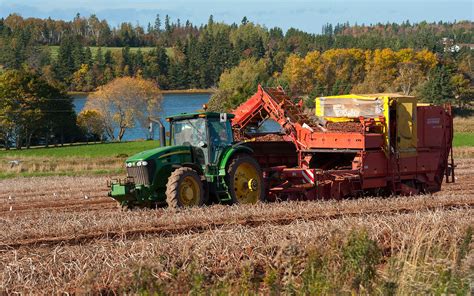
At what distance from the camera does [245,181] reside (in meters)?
15.7

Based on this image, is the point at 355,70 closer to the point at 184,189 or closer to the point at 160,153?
the point at 160,153

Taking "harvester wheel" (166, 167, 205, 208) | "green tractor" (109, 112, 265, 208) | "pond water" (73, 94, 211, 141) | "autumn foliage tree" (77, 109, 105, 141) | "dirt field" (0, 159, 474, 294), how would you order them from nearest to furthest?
"dirt field" (0, 159, 474, 294), "harvester wheel" (166, 167, 205, 208), "green tractor" (109, 112, 265, 208), "autumn foliage tree" (77, 109, 105, 141), "pond water" (73, 94, 211, 141)

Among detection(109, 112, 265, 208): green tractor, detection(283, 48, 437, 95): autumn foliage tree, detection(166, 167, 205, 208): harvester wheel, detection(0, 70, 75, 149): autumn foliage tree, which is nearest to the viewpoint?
detection(166, 167, 205, 208): harvester wheel

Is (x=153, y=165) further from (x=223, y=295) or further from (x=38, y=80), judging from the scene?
(x=38, y=80)

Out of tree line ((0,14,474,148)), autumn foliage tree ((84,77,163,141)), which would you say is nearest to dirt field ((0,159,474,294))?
tree line ((0,14,474,148))

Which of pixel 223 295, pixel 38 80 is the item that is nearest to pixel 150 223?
pixel 223 295

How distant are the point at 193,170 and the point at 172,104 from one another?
108 meters

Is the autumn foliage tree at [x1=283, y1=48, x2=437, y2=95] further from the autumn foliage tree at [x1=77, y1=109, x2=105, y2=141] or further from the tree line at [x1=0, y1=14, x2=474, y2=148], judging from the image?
the autumn foliage tree at [x1=77, y1=109, x2=105, y2=141]

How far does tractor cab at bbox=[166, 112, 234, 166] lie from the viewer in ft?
49.8

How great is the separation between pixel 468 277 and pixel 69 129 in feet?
242

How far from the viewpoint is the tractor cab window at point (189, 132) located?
1527 cm

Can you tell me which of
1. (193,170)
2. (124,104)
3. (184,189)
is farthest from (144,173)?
(124,104)

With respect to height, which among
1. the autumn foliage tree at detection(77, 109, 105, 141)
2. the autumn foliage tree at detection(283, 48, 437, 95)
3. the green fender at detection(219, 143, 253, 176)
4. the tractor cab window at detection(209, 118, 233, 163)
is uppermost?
the autumn foliage tree at detection(283, 48, 437, 95)

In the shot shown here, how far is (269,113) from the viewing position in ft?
60.8
